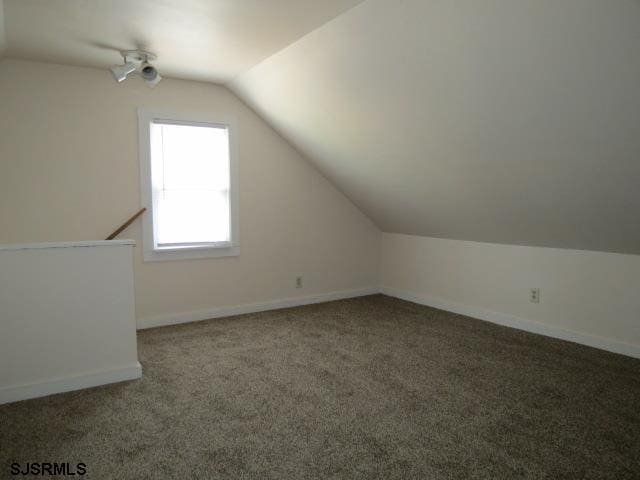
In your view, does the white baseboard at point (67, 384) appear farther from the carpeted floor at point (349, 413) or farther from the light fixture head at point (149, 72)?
the light fixture head at point (149, 72)

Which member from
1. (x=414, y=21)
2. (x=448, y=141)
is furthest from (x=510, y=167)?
(x=414, y=21)

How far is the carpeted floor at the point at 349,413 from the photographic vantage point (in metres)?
2.01

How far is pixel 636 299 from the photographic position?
10.8 feet

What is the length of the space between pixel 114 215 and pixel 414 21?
295cm

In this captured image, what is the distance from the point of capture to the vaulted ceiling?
217cm

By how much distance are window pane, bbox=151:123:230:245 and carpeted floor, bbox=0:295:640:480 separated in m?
1.09

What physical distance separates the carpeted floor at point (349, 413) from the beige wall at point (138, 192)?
0.87 metres

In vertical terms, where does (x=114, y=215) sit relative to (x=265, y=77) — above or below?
below

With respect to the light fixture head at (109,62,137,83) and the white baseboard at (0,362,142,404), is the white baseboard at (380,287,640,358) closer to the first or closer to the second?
the white baseboard at (0,362,142,404)


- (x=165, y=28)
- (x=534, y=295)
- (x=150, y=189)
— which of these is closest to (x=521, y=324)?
(x=534, y=295)

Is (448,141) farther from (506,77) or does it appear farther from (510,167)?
(506,77)

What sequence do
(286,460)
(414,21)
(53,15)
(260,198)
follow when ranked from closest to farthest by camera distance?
(286,460), (414,21), (53,15), (260,198)

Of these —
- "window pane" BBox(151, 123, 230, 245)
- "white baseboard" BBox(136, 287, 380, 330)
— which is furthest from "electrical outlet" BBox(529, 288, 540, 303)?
"window pane" BBox(151, 123, 230, 245)

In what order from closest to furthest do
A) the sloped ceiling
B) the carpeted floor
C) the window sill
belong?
the carpeted floor → the sloped ceiling → the window sill
